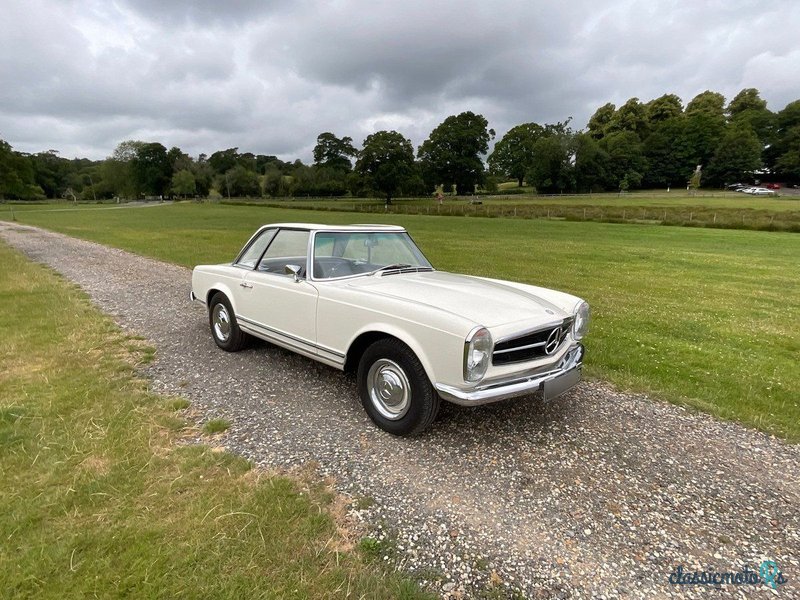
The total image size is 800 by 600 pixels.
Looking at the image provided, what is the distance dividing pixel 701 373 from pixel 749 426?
135cm

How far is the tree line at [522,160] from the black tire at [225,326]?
229 feet

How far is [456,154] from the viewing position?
83.1 m

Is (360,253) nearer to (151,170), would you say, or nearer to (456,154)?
(456,154)

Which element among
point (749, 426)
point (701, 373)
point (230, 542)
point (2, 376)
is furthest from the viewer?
point (701, 373)

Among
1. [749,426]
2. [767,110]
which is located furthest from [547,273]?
[767,110]

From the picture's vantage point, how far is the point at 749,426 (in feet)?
12.3

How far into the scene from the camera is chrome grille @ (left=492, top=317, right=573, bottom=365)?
310cm

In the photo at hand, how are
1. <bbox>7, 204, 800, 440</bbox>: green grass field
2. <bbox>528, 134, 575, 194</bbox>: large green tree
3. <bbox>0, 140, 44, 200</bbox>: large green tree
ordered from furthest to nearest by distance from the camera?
1. <bbox>528, 134, 575, 194</bbox>: large green tree
2. <bbox>0, 140, 44, 200</bbox>: large green tree
3. <bbox>7, 204, 800, 440</bbox>: green grass field

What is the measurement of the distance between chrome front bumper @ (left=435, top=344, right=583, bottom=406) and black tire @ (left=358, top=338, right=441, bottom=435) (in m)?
0.21

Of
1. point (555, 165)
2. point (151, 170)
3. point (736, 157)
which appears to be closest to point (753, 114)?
point (736, 157)

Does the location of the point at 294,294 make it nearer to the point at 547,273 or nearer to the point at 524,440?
the point at 524,440

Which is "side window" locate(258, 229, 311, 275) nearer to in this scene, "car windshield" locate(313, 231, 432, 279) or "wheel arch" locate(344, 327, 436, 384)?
"car windshield" locate(313, 231, 432, 279)

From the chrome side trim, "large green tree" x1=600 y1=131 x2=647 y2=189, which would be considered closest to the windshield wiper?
the chrome side trim

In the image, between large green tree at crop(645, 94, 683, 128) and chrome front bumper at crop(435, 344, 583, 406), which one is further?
large green tree at crop(645, 94, 683, 128)
